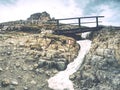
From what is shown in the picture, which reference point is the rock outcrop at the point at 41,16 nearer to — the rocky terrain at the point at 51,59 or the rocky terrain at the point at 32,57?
the rocky terrain at the point at 51,59

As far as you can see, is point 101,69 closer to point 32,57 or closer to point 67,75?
point 67,75

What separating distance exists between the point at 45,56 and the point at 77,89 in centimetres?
647

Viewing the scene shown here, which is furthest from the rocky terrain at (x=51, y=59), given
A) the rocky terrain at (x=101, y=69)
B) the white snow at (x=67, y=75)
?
the white snow at (x=67, y=75)

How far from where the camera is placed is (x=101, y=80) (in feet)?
93.0

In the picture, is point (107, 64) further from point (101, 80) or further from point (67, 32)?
point (67, 32)

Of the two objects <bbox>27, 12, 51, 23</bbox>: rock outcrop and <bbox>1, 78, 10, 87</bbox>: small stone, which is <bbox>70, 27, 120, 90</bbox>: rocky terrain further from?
<bbox>27, 12, 51, 23</bbox>: rock outcrop

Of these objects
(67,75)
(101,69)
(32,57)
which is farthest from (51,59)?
(101,69)

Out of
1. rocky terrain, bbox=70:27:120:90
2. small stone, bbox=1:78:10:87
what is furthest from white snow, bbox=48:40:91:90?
small stone, bbox=1:78:10:87

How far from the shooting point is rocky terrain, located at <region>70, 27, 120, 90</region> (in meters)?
28.0

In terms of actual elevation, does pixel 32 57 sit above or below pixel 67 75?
above

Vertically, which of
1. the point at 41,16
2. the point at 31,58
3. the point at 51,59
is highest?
the point at 41,16

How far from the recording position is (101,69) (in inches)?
1145

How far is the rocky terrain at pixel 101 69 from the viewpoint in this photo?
27984 millimetres

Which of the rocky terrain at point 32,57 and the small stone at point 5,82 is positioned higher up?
the rocky terrain at point 32,57
